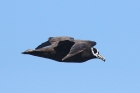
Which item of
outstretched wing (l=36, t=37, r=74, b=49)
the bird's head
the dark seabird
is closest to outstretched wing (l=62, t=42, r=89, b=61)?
the dark seabird

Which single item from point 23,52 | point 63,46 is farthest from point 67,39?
point 23,52

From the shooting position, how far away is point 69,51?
45.4 metres

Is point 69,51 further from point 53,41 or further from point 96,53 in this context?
point 53,41

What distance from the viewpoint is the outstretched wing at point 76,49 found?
143 feet

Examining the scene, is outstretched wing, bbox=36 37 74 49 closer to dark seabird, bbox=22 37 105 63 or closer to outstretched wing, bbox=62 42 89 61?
dark seabird, bbox=22 37 105 63

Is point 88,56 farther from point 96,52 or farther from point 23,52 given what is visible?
point 23,52

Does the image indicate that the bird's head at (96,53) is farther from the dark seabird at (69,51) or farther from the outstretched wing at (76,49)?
the outstretched wing at (76,49)

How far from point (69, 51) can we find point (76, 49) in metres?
1.66

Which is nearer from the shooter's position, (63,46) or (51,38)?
(63,46)

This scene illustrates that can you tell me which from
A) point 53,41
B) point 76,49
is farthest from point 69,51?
point 53,41

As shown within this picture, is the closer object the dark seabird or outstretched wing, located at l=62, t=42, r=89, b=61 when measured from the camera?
outstretched wing, located at l=62, t=42, r=89, b=61

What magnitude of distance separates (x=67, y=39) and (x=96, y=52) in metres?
2.62

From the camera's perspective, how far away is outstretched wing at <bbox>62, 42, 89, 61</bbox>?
43.6 metres

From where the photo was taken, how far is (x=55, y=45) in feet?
152
